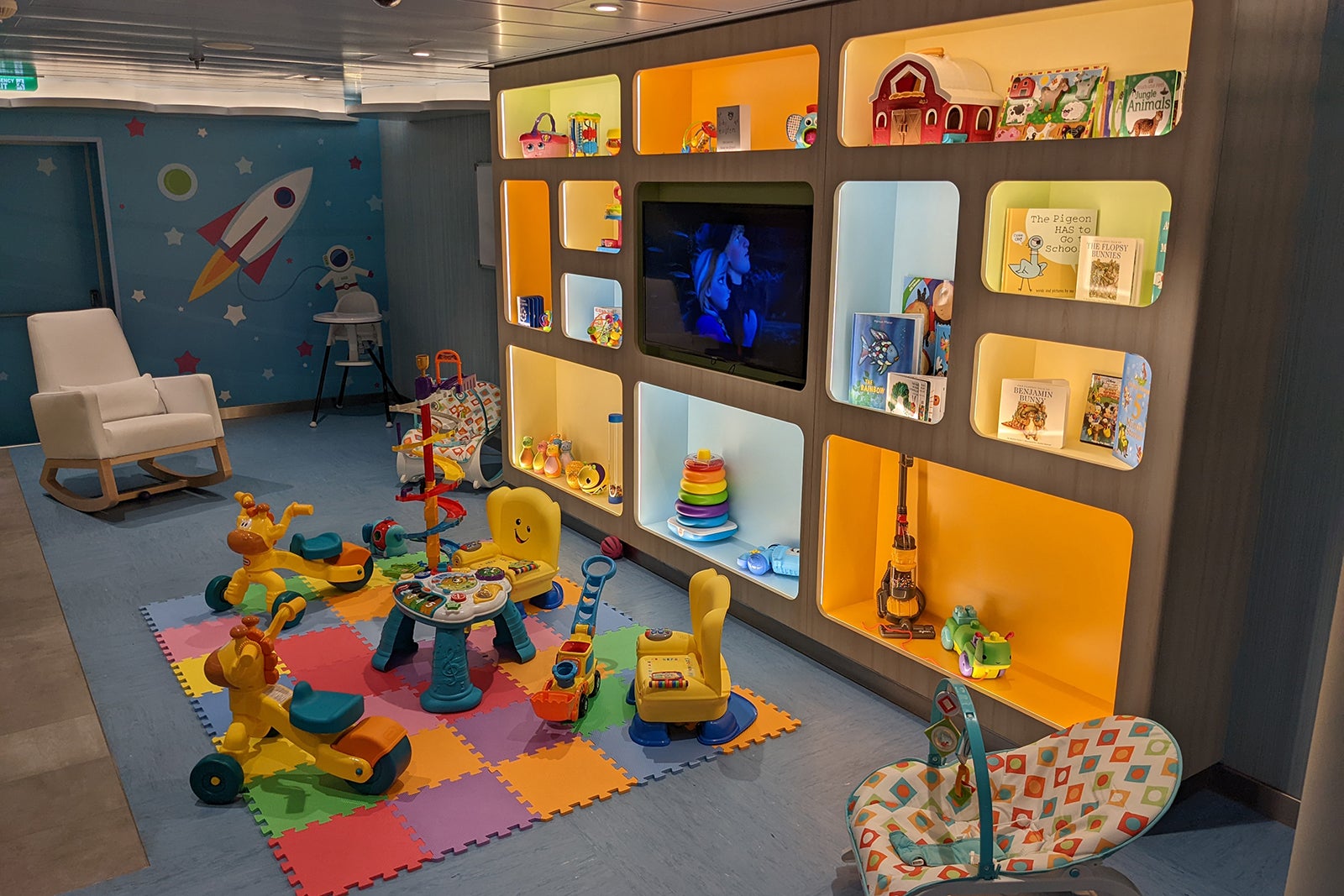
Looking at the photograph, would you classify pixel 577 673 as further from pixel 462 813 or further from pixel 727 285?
pixel 727 285

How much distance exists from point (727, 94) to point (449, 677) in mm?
2637

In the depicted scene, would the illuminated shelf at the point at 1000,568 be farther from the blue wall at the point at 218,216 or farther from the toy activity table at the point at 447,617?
the blue wall at the point at 218,216

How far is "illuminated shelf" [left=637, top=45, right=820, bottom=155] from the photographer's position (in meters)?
3.98

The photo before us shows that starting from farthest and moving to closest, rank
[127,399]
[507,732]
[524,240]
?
[127,399] < [524,240] < [507,732]

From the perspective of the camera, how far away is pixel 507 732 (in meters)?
3.41

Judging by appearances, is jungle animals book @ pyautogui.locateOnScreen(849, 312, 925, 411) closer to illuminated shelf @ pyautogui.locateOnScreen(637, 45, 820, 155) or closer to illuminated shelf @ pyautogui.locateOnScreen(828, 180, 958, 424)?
illuminated shelf @ pyautogui.locateOnScreen(828, 180, 958, 424)

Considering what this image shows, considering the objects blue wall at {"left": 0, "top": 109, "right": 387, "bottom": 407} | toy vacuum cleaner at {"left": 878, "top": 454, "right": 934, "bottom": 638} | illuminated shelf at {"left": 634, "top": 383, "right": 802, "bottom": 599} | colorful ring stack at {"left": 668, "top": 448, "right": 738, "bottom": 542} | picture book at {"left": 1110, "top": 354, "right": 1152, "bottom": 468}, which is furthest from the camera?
blue wall at {"left": 0, "top": 109, "right": 387, "bottom": 407}

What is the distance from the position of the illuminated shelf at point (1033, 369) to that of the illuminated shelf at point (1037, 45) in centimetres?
79

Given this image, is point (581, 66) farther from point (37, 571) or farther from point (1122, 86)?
point (37, 571)

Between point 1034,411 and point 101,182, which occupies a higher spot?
point 101,182

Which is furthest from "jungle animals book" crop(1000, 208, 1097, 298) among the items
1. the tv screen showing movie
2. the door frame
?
the door frame

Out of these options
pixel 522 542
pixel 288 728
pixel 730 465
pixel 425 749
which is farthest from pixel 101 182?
pixel 425 749

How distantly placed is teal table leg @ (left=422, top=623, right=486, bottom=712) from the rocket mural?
17.1 feet

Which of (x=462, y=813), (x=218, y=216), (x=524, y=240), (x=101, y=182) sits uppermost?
(x=101, y=182)
